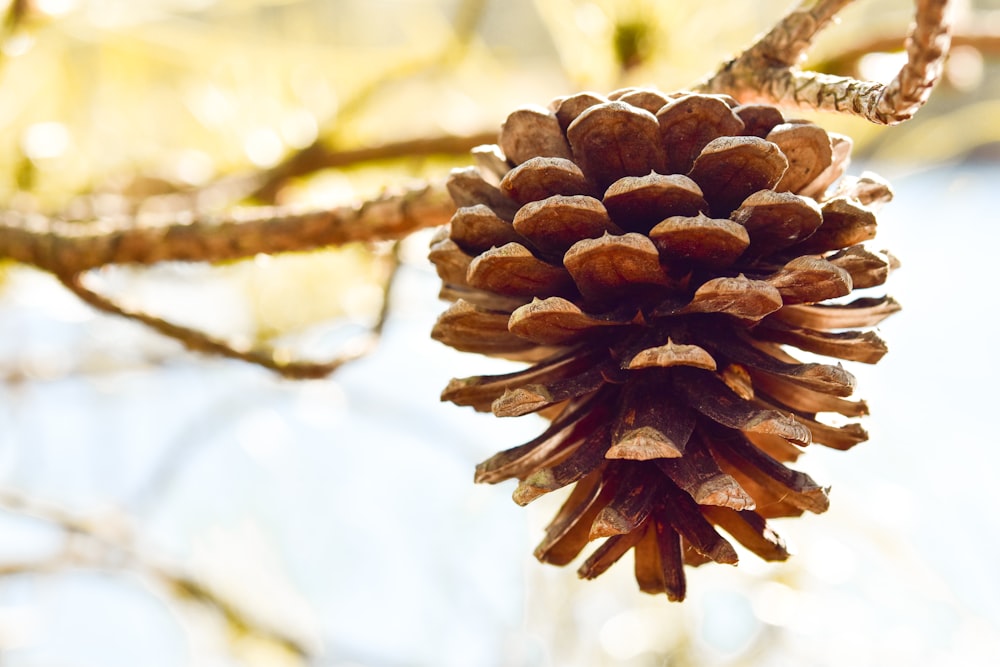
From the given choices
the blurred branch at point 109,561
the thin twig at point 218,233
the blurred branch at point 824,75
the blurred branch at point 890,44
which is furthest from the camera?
the blurred branch at point 109,561

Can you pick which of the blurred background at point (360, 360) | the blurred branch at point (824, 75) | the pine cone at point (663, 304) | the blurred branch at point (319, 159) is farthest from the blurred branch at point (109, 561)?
the blurred branch at point (824, 75)

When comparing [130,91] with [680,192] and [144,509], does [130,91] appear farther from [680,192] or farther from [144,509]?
[680,192]

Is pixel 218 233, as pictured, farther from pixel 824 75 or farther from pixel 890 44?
pixel 890 44

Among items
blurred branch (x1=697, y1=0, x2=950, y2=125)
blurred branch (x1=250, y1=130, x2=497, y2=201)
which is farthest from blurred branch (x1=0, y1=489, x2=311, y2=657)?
blurred branch (x1=697, y1=0, x2=950, y2=125)

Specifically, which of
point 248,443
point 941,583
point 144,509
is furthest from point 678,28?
point 144,509

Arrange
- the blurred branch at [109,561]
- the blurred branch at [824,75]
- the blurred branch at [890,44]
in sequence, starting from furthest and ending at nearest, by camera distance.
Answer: the blurred branch at [109,561]
the blurred branch at [890,44]
the blurred branch at [824,75]

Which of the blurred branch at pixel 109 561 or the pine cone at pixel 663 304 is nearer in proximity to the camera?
the pine cone at pixel 663 304

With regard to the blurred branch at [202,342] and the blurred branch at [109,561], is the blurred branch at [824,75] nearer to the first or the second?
the blurred branch at [202,342]

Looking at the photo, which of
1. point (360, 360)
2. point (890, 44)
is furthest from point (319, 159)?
point (890, 44)
